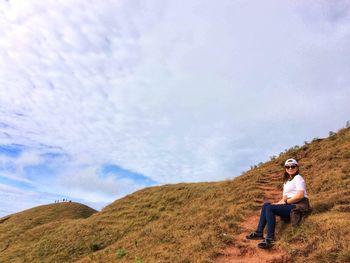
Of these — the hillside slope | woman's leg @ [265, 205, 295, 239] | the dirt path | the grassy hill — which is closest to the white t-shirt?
woman's leg @ [265, 205, 295, 239]

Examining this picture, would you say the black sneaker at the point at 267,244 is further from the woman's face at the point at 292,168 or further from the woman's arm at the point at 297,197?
the woman's face at the point at 292,168

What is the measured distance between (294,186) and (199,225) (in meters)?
6.36

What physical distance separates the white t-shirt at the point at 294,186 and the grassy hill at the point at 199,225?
1.10 m

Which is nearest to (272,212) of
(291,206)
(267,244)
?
(291,206)

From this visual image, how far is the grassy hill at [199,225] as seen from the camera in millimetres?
11359

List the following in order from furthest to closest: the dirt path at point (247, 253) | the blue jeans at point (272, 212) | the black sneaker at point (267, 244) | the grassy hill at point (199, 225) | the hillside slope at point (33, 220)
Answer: the hillside slope at point (33, 220) → the blue jeans at point (272, 212) → the black sneaker at point (267, 244) → the grassy hill at point (199, 225) → the dirt path at point (247, 253)

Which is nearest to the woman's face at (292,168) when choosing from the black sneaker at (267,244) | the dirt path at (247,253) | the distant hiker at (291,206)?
the distant hiker at (291,206)

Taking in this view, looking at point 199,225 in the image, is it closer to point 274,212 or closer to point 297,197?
point 274,212

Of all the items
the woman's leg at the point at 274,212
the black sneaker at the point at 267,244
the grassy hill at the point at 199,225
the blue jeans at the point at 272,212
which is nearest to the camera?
the grassy hill at the point at 199,225

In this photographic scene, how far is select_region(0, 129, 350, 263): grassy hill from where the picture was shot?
1136 cm

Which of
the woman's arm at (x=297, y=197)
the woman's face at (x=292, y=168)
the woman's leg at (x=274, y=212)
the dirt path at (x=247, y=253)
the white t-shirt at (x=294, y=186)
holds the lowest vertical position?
the dirt path at (x=247, y=253)

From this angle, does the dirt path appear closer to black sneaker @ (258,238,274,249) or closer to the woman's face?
black sneaker @ (258,238,274,249)

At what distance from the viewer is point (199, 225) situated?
17531 millimetres

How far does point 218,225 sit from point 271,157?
18.0 metres
